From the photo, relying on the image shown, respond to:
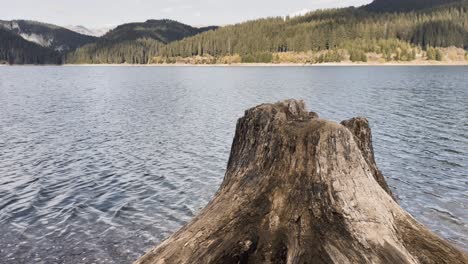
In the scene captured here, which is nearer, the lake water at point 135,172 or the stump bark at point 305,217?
the stump bark at point 305,217

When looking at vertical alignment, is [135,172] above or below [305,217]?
below

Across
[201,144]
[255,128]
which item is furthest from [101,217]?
[201,144]

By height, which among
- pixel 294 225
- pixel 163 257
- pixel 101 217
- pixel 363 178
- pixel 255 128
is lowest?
pixel 101 217

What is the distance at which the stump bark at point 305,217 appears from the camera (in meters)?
6.91

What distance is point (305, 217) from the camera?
23.8 feet

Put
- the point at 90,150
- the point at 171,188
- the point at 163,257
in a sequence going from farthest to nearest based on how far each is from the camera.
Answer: the point at 90,150 < the point at 171,188 < the point at 163,257

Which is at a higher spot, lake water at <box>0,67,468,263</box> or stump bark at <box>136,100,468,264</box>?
stump bark at <box>136,100,468,264</box>

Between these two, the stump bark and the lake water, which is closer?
the stump bark

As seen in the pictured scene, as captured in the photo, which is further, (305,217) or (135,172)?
(135,172)

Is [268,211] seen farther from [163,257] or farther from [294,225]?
[163,257]

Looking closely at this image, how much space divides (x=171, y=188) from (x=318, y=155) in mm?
15519

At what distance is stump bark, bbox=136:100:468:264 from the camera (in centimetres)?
691

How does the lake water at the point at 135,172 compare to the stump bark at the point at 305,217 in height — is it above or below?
below

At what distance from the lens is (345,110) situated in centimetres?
5416
